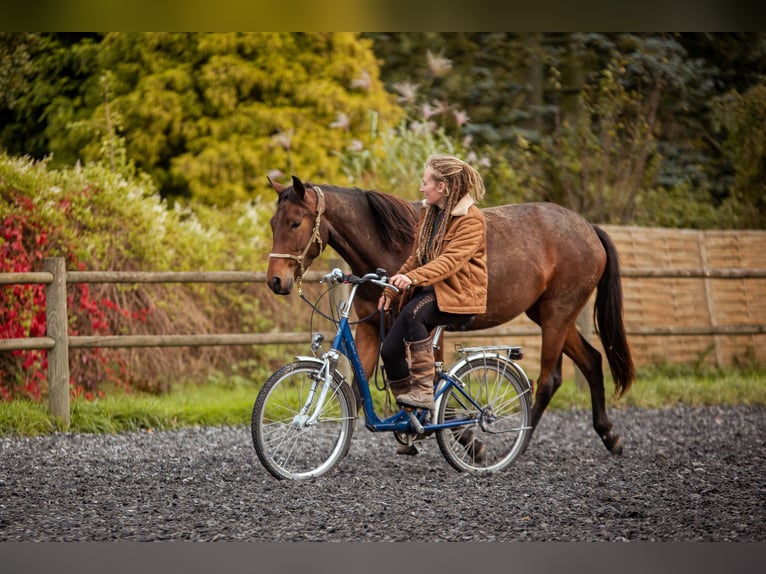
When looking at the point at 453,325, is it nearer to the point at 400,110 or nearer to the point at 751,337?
the point at 751,337

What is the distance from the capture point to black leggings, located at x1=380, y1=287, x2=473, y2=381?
5.19 meters

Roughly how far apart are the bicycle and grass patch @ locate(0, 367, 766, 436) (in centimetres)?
190

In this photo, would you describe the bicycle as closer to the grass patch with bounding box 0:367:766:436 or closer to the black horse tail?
the black horse tail

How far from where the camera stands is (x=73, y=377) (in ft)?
27.3

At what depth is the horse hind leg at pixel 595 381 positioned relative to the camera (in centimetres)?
636

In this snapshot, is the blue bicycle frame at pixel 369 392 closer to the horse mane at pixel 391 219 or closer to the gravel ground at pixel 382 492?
the gravel ground at pixel 382 492

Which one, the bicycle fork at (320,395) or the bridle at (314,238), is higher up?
the bridle at (314,238)

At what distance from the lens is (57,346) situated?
7.16m

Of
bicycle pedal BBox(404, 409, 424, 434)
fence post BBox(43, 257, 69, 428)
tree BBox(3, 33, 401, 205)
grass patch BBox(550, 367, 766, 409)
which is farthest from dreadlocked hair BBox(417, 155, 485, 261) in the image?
tree BBox(3, 33, 401, 205)

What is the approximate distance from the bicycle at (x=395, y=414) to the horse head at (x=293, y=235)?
20cm

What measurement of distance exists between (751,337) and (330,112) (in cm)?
588

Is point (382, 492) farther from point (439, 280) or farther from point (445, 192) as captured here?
point (445, 192)

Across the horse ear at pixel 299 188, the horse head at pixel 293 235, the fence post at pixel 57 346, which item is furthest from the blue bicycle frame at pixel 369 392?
the fence post at pixel 57 346

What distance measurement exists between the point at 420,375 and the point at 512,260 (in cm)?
114
